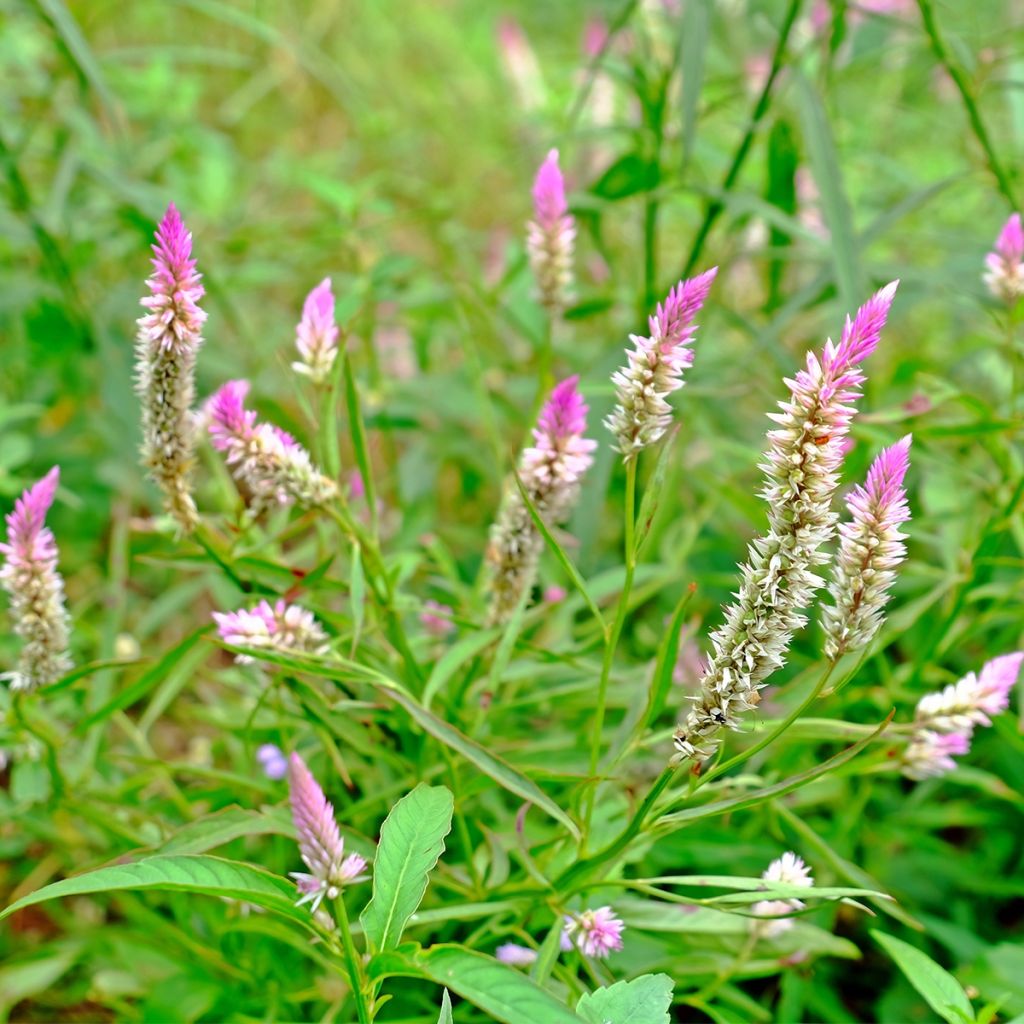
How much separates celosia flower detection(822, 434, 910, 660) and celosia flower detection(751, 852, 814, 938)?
0.78ft

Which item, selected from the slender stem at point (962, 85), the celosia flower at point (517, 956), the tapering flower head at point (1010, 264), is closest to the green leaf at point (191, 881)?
the celosia flower at point (517, 956)

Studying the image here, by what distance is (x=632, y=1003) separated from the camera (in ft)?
2.56

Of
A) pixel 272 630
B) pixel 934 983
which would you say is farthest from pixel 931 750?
pixel 272 630

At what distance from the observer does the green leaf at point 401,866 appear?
2.52 ft

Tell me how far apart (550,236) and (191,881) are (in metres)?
0.67

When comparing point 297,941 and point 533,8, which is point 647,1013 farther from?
point 533,8

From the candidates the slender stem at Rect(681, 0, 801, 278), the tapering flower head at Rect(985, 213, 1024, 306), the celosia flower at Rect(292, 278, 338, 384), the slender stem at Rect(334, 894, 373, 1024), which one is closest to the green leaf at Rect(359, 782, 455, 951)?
the slender stem at Rect(334, 894, 373, 1024)

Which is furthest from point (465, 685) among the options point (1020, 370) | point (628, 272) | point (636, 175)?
point (628, 272)

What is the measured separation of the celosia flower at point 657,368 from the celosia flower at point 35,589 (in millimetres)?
478

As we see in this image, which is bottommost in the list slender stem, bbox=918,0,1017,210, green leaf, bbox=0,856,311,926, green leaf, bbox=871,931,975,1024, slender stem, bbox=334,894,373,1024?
green leaf, bbox=871,931,975,1024

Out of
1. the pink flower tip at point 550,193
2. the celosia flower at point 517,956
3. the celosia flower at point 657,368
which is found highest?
the pink flower tip at point 550,193

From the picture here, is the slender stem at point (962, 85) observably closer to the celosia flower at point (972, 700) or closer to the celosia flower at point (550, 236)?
the celosia flower at point (550, 236)

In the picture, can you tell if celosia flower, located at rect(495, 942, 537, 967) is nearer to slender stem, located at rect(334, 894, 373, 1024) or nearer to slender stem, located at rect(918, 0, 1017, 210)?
slender stem, located at rect(334, 894, 373, 1024)

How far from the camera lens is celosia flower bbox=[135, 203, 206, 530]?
0.83 metres
